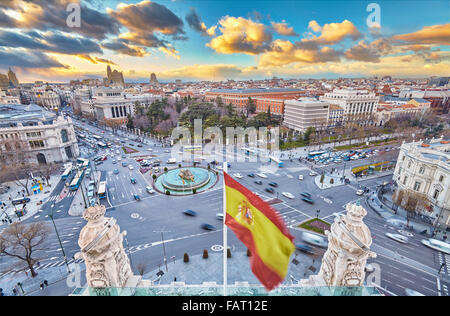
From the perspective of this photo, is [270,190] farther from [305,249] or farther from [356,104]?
[356,104]

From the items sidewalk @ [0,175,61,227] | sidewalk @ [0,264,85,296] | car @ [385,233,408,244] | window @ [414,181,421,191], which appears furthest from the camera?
window @ [414,181,421,191]

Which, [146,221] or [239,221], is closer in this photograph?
[239,221]

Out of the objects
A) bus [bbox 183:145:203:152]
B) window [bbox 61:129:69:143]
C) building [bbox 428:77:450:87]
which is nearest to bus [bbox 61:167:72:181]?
window [bbox 61:129:69:143]

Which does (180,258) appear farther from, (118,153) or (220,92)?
(220,92)

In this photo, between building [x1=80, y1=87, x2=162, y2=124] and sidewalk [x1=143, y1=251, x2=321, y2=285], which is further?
building [x1=80, y1=87, x2=162, y2=124]

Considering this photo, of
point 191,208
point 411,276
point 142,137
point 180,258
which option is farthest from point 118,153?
point 411,276

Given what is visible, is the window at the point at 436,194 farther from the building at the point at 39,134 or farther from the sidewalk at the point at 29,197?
the building at the point at 39,134

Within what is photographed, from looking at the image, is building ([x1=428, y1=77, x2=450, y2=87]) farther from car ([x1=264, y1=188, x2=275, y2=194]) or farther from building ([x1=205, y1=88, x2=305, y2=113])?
car ([x1=264, y1=188, x2=275, y2=194])

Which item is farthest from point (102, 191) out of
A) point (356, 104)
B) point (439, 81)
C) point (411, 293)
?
point (439, 81)
